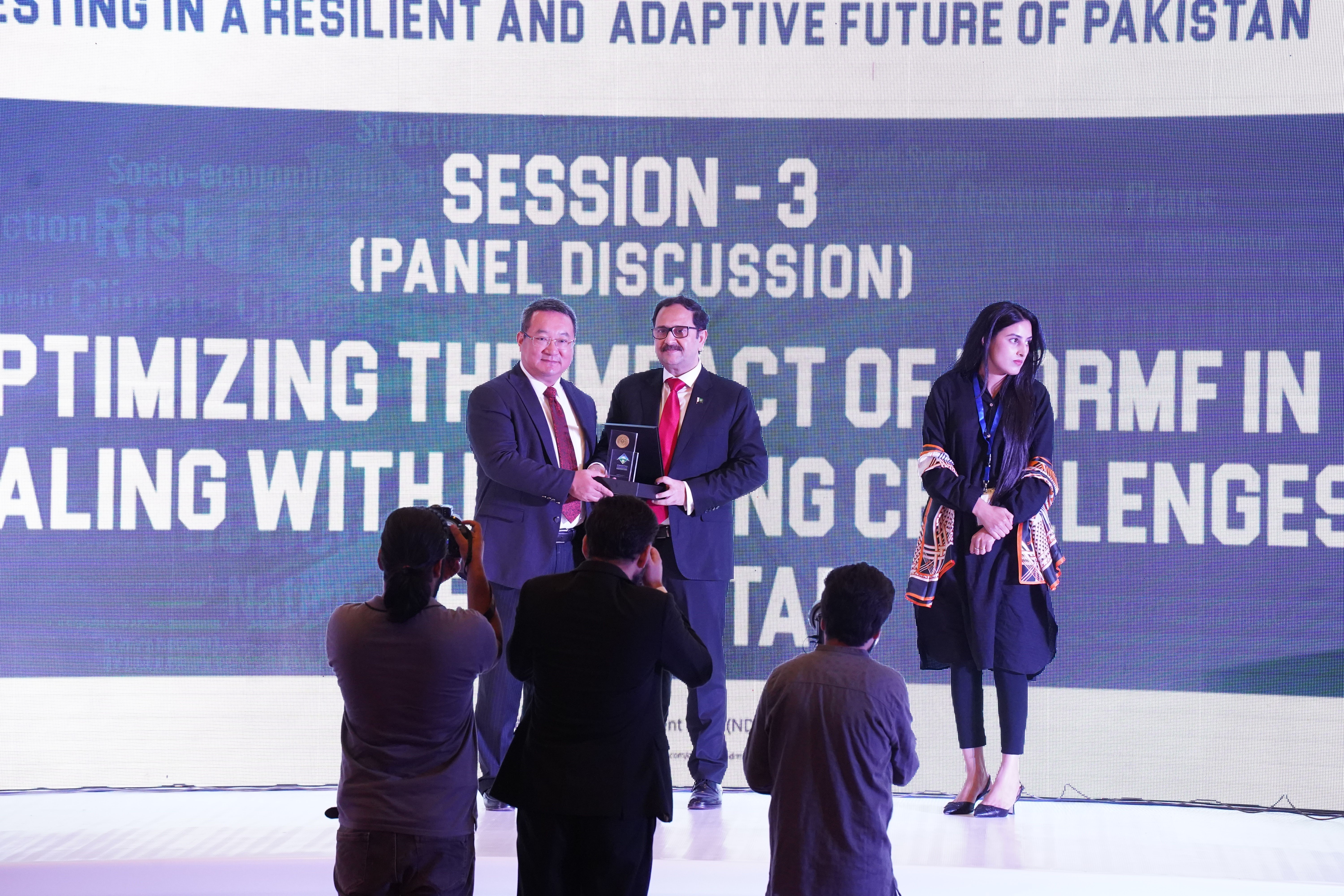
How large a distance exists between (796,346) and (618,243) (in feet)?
2.36

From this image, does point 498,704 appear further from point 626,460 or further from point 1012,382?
point 1012,382

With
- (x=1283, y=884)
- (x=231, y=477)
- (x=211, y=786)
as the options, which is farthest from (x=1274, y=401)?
(x=211, y=786)

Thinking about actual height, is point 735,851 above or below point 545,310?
below

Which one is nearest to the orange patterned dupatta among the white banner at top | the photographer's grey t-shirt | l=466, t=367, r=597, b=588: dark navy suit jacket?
l=466, t=367, r=597, b=588: dark navy suit jacket

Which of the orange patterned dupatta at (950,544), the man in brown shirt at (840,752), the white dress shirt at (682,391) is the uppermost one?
the white dress shirt at (682,391)

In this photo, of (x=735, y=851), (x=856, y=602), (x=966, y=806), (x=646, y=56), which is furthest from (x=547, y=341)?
(x=966, y=806)

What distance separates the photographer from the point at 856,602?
87.3 inches

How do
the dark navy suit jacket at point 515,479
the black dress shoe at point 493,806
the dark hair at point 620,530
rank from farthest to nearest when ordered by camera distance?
the black dress shoe at point 493,806
the dark navy suit jacket at point 515,479
the dark hair at point 620,530

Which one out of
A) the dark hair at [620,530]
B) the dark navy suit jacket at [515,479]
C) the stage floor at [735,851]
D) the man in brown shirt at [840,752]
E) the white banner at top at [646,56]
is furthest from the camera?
the white banner at top at [646,56]

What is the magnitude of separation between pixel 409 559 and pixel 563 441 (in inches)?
56.7

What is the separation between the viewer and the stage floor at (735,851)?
316 cm

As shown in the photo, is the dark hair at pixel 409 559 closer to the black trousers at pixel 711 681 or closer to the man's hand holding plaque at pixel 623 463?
the man's hand holding plaque at pixel 623 463

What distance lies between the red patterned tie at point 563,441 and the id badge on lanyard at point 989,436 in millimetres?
1200

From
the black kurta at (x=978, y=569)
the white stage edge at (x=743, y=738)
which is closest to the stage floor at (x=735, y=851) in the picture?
the white stage edge at (x=743, y=738)
